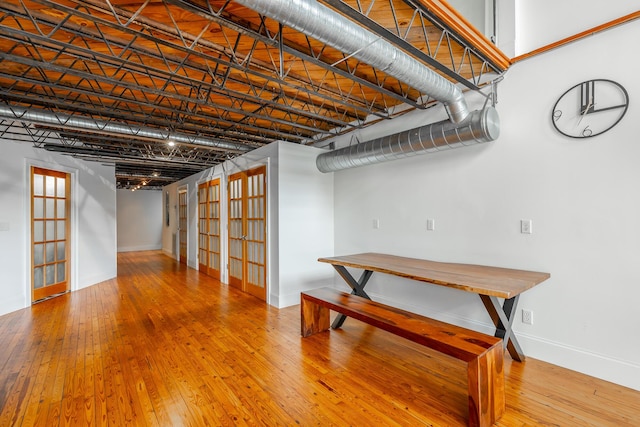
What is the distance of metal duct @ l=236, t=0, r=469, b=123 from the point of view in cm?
160

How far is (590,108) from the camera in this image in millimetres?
2393

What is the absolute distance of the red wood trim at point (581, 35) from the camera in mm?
→ 2205

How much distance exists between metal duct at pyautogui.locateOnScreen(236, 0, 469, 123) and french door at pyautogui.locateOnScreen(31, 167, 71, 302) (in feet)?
16.7

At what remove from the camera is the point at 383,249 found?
4043mm

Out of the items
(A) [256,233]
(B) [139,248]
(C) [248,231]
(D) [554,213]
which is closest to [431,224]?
(D) [554,213]

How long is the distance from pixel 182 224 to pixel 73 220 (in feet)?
10.4

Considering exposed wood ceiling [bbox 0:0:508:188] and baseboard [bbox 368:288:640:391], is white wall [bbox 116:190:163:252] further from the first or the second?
baseboard [bbox 368:288:640:391]

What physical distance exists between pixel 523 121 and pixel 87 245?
7143mm

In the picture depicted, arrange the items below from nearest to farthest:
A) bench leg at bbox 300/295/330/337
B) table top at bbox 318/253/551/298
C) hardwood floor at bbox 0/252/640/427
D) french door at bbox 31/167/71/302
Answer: hardwood floor at bbox 0/252/640/427
table top at bbox 318/253/551/298
bench leg at bbox 300/295/330/337
french door at bbox 31/167/71/302

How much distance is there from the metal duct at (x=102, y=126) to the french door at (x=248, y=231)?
0.72m

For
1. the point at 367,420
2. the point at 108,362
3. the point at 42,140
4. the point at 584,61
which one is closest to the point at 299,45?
the point at 584,61

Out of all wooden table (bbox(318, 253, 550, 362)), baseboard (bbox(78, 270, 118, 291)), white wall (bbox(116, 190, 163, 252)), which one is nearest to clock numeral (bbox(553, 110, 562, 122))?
wooden table (bbox(318, 253, 550, 362))

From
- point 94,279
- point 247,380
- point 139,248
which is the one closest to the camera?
point 247,380

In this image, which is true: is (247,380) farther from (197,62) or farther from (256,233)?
(197,62)
